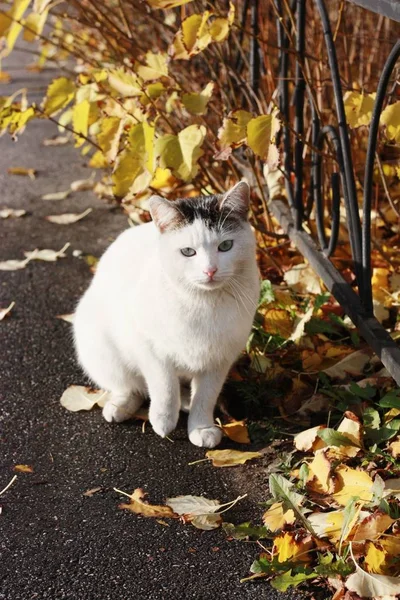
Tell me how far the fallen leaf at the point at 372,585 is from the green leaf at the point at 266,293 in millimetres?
1573

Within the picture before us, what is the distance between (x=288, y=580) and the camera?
2035mm

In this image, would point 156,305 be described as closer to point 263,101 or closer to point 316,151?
point 316,151

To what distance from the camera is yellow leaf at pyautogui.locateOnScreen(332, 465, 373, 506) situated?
2326 millimetres

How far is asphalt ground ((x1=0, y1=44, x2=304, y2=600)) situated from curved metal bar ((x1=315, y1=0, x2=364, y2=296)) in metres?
0.81

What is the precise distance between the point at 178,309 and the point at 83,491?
0.67 meters

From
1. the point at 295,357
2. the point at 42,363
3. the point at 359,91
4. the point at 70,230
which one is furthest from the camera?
the point at 70,230

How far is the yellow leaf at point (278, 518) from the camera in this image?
2260 millimetres

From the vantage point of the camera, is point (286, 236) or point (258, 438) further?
point (286, 236)

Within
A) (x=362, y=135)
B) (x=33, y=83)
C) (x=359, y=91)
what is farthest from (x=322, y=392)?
(x=33, y=83)

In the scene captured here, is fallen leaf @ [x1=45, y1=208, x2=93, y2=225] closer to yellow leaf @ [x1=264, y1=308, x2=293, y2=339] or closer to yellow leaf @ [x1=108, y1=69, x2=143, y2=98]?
yellow leaf @ [x1=108, y1=69, x2=143, y2=98]

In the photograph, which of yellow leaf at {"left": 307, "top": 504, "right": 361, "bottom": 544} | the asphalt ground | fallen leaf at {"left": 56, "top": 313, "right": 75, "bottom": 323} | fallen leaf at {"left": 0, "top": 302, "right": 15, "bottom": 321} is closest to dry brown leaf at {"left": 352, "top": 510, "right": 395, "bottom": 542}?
yellow leaf at {"left": 307, "top": 504, "right": 361, "bottom": 544}

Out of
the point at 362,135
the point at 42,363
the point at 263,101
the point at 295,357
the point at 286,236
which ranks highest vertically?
the point at 263,101

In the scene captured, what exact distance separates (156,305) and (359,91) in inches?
43.3

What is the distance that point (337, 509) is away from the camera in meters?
2.34
